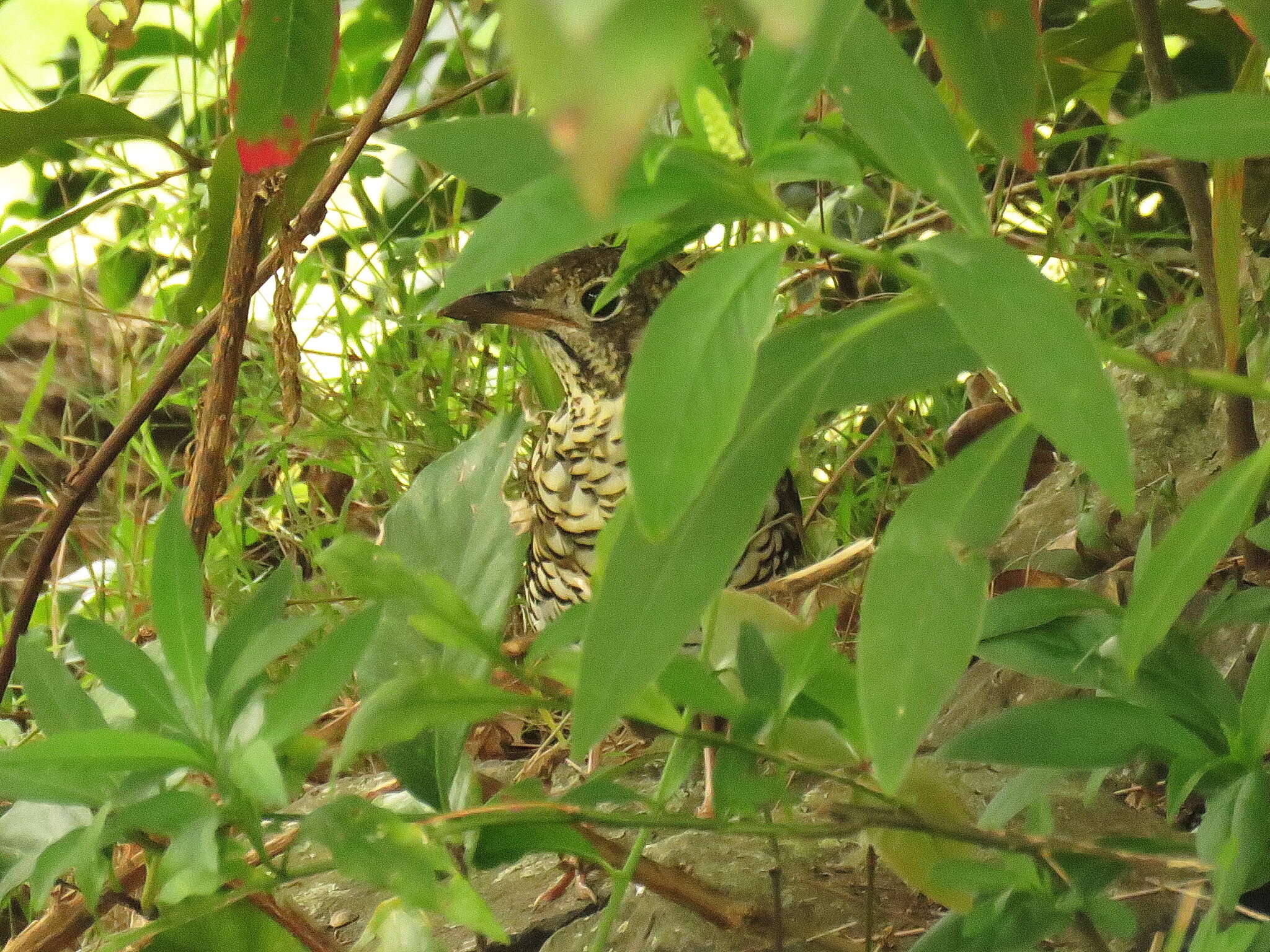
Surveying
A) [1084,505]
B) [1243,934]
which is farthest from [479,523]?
[1084,505]

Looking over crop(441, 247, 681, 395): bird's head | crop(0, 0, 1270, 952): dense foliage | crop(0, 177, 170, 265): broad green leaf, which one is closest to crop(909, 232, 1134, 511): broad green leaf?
crop(0, 0, 1270, 952): dense foliage

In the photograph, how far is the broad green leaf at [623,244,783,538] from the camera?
0.30 metres

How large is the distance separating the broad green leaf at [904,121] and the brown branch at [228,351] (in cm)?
41

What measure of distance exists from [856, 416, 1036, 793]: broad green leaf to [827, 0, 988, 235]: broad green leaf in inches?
2.8

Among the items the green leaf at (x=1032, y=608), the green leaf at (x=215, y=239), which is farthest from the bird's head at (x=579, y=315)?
the green leaf at (x=1032, y=608)

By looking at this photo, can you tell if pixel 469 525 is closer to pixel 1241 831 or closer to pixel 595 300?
pixel 1241 831

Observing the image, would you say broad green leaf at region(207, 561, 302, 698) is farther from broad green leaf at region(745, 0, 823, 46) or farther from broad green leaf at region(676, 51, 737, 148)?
broad green leaf at region(745, 0, 823, 46)

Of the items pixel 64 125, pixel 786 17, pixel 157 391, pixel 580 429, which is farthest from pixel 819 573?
pixel 786 17

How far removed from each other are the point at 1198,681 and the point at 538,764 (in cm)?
59

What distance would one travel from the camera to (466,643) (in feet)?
1.51

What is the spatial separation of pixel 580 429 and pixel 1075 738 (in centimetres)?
80

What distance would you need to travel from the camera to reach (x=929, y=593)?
375 millimetres

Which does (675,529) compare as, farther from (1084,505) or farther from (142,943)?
(1084,505)

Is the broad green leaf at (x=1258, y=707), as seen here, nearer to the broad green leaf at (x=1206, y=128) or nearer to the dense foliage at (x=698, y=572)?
the dense foliage at (x=698, y=572)
